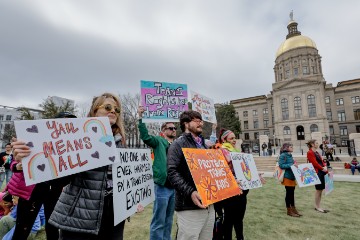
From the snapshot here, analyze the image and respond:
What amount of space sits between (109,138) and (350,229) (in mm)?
5727

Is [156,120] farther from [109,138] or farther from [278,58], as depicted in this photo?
[278,58]

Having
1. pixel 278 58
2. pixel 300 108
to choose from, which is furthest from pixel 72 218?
pixel 278 58

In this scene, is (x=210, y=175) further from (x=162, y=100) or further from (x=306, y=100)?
(x=306, y=100)

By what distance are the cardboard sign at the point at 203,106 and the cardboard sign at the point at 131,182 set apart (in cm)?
262

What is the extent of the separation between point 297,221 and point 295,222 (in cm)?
12

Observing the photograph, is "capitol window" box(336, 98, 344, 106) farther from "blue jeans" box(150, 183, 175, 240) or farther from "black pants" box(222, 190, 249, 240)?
"blue jeans" box(150, 183, 175, 240)

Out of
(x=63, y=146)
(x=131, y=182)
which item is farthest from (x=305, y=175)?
(x=63, y=146)

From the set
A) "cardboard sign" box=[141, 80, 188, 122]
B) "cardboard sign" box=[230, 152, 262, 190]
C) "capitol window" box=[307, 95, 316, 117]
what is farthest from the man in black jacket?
"capitol window" box=[307, 95, 316, 117]

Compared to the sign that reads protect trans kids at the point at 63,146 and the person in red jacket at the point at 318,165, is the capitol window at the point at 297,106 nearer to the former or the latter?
the person in red jacket at the point at 318,165

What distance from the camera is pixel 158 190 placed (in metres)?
3.52

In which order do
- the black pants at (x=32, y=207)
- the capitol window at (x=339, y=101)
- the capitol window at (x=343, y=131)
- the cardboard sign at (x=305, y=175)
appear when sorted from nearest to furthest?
the black pants at (x=32, y=207) < the cardboard sign at (x=305, y=175) < the capitol window at (x=343, y=131) < the capitol window at (x=339, y=101)

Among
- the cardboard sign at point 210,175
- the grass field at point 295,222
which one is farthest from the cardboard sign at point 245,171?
the grass field at point 295,222

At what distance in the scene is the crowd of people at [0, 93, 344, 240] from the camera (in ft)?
5.79

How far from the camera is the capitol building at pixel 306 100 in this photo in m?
54.0
